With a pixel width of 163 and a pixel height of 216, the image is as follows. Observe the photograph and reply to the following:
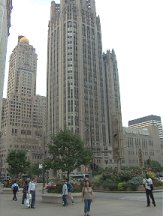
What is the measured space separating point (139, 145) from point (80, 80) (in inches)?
2085

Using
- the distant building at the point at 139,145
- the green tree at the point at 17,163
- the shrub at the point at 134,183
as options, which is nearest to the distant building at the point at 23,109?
the distant building at the point at 139,145

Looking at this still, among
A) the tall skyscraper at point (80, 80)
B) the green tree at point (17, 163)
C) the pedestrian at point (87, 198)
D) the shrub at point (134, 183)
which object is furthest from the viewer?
the tall skyscraper at point (80, 80)

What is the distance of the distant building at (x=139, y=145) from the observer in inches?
5463

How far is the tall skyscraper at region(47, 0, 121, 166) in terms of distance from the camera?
4665 inches

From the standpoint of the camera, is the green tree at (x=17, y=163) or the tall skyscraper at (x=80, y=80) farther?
the tall skyscraper at (x=80, y=80)

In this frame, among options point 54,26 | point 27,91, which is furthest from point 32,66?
point 54,26

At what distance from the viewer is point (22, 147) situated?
500ft

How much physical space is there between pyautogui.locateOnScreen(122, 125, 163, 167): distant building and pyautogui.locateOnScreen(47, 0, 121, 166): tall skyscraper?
17.7 meters

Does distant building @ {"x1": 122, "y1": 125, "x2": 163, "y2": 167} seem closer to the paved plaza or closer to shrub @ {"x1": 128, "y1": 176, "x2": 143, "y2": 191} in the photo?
shrub @ {"x1": 128, "y1": 176, "x2": 143, "y2": 191}

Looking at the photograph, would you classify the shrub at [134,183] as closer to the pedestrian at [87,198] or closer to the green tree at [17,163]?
the pedestrian at [87,198]

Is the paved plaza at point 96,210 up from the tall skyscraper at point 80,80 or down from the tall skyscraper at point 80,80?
down

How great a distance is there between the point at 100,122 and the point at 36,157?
51.2 m

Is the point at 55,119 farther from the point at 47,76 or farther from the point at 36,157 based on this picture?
the point at 36,157

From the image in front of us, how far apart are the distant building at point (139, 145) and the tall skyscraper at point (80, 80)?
17.7 metres
